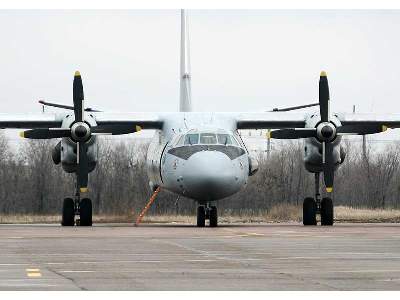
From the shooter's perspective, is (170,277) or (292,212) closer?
(170,277)

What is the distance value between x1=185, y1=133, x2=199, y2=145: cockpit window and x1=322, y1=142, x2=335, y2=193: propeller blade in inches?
179

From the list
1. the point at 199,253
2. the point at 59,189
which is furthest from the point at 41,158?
the point at 199,253

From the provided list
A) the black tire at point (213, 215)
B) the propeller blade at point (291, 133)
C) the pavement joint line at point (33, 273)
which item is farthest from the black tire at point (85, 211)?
the pavement joint line at point (33, 273)

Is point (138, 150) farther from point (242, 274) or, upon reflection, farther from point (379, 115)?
point (242, 274)

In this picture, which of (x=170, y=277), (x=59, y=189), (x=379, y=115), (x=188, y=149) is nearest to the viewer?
(x=170, y=277)

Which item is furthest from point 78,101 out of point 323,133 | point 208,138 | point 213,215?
point 323,133

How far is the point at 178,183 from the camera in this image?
31.3 meters

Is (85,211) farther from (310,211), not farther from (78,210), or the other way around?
(310,211)

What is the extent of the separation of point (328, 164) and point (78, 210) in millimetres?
8100

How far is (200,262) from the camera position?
1634 cm

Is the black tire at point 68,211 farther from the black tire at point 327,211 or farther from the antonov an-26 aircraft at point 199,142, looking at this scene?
the black tire at point 327,211

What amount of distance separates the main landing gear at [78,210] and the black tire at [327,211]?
7.43m

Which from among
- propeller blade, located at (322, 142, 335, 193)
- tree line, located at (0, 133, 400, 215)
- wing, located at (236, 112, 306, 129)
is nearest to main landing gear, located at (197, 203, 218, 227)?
propeller blade, located at (322, 142, 335, 193)
